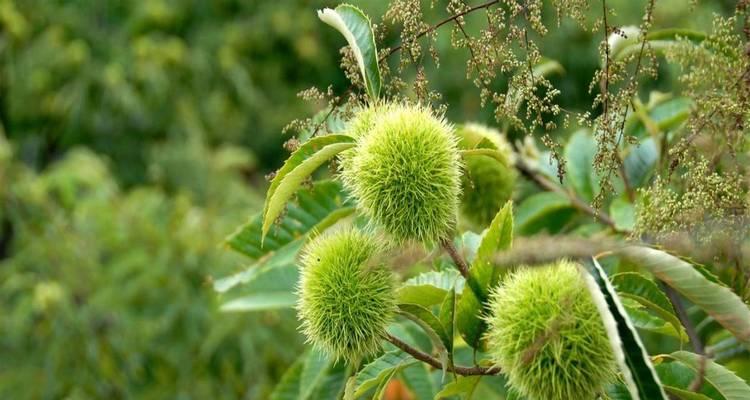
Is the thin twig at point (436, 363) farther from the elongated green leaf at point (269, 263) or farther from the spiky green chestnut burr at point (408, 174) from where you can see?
the elongated green leaf at point (269, 263)

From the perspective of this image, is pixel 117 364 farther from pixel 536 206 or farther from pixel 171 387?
pixel 536 206

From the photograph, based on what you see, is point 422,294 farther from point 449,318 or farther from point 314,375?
point 314,375

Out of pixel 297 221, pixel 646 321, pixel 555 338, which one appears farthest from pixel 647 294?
pixel 297 221

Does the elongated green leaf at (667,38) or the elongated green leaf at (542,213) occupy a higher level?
the elongated green leaf at (667,38)

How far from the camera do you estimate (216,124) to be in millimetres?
5066

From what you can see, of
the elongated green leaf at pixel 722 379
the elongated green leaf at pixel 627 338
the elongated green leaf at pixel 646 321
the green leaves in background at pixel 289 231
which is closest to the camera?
the elongated green leaf at pixel 627 338

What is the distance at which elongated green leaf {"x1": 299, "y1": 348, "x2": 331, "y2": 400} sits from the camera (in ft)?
3.58

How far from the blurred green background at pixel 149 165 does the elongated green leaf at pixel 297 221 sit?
1694 mm

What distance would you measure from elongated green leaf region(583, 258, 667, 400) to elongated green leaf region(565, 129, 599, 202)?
62cm

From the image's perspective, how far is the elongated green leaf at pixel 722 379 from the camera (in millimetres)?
775

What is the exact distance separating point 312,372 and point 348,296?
0.34m

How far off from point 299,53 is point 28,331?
2333 millimetres

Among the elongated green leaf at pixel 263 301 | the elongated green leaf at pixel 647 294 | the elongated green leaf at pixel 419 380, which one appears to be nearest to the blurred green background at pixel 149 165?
the elongated green leaf at pixel 263 301

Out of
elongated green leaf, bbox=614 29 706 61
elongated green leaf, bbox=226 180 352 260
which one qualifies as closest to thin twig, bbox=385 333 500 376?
elongated green leaf, bbox=226 180 352 260
